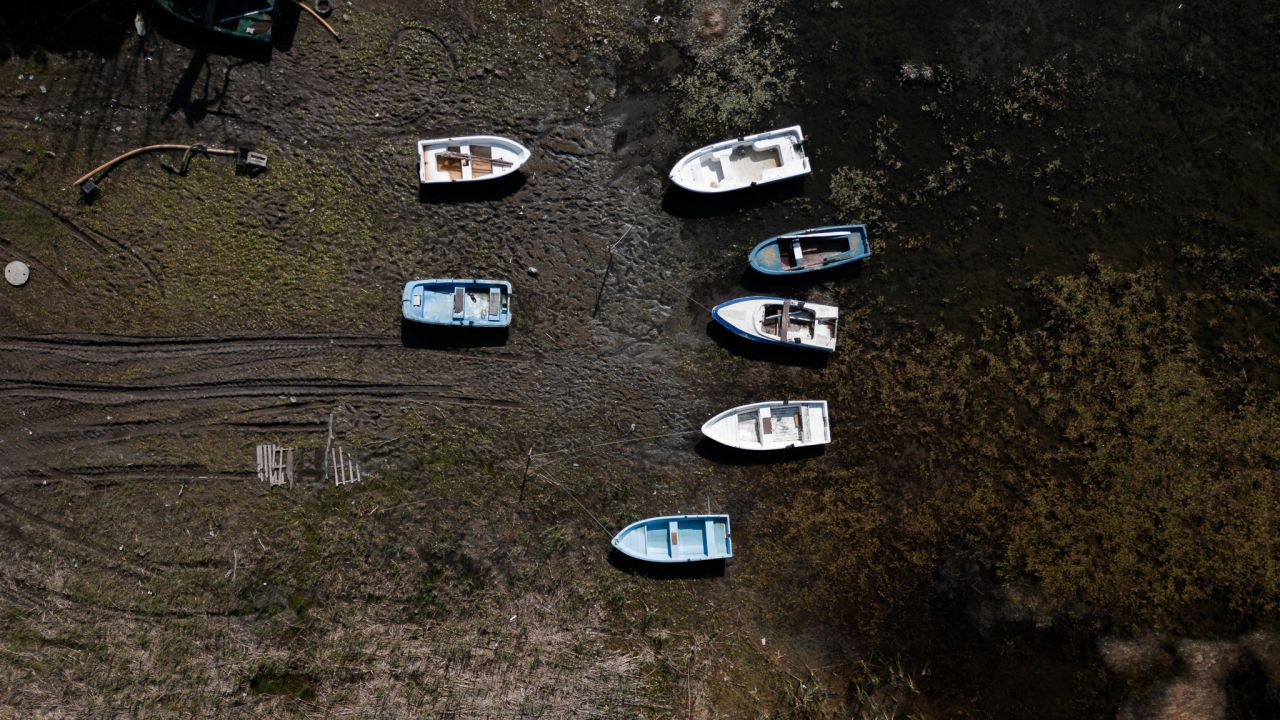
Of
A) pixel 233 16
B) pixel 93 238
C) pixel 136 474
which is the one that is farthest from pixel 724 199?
pixel 136 474

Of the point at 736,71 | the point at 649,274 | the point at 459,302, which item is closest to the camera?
the point at 459,302

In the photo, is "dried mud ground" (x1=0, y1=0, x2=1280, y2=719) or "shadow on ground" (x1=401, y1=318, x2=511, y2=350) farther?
"shadow on ground" (x1=401, y1=318, x2=511, y2=350)

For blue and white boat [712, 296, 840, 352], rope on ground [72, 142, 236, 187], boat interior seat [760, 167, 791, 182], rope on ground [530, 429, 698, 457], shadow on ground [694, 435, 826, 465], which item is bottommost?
shadow on ground [694, 435, 826, 465]

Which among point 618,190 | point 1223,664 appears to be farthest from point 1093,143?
point 1223,664

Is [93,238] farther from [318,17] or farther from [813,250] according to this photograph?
[813,250]

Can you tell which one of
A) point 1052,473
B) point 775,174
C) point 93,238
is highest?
point 775,174

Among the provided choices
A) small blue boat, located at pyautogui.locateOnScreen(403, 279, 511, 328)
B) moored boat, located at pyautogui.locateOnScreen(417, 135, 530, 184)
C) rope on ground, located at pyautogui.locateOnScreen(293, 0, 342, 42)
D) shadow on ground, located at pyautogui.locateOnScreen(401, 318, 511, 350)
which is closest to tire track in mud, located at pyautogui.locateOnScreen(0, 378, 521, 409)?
shadow on ground, located at pyautogui.locateOnScreen(401, 318, 511, 350)

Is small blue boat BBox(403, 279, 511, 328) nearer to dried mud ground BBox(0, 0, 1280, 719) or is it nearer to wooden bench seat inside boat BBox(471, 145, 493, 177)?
dried mud ground BBox(0, 0, 1280, 719)
